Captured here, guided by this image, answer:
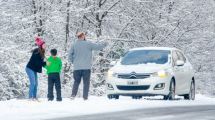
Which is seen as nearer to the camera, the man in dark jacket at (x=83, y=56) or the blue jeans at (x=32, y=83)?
the blue jeans at (x=32, y=83)

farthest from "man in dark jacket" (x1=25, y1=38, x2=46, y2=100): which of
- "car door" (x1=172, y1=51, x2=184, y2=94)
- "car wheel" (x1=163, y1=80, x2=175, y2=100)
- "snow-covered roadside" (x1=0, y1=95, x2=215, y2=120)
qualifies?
"car door" (x1=172, y1=51, x2=184, y2=94)

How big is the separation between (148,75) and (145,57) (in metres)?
1.46

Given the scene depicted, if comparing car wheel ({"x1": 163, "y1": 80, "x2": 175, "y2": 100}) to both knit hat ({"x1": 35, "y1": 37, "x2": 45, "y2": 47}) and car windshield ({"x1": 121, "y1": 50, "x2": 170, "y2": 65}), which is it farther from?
knit hat ({"x1": 35, "y1": 37, "x2": 45, "y2": 47})

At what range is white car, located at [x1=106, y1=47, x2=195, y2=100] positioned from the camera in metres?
17.6

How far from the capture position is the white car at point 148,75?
17641 millimetres

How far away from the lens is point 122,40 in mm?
31438

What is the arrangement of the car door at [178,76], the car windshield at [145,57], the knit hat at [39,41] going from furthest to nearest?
the car windshield at [145,57] → the car door at [178,76] → the knit hat at [39,41]

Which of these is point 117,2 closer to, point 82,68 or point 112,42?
point 112,42

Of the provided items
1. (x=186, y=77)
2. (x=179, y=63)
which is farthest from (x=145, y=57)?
(x=186, y=77)

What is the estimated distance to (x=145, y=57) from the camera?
19.1m

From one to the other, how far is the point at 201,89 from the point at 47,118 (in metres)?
31.6

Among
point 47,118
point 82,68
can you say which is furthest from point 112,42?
point 47,118

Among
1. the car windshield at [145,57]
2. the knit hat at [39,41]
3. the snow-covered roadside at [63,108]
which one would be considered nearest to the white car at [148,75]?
the car windshield at [145,57]

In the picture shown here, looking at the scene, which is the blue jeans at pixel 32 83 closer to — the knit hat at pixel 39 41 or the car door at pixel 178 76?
the knit hat at pixel 39 41
